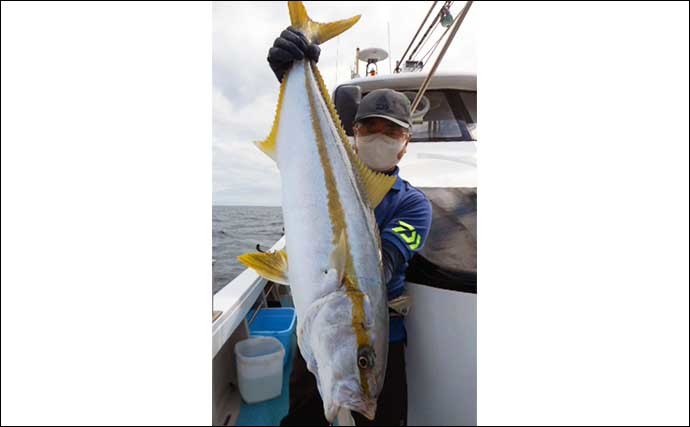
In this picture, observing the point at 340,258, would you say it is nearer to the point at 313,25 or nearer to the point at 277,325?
the point at 313,25

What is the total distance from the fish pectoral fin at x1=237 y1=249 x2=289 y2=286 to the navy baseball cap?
13.0 inches

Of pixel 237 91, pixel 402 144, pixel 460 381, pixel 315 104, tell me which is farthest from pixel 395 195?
pixel 460 381

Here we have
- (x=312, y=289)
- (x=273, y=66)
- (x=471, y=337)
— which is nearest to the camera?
(x=312, y=289)

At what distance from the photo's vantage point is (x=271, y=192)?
72 cm

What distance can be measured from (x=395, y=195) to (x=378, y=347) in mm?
307

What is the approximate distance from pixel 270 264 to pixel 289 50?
38 cm

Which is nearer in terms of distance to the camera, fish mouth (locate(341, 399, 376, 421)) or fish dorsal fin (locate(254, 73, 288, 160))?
fish mouth (locate(341, 399, 376, 421))

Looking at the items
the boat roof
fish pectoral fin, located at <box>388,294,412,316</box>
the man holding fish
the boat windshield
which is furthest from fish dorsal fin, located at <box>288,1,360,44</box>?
fish pectoral fin, located at <box>388,294,412,316</box>

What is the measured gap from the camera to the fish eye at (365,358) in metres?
0.58

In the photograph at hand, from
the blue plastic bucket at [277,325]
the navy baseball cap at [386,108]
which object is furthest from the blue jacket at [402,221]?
the blue plastic bucket at [277,325]

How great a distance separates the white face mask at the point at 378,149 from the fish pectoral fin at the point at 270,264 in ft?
0.87

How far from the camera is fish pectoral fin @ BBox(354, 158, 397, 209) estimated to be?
0.66m

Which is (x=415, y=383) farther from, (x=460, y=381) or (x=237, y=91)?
(x=237, y=91)

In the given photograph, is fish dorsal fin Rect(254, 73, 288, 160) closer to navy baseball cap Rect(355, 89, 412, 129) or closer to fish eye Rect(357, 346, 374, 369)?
navy baseball cap Rect(355, 89, 412, 129)
